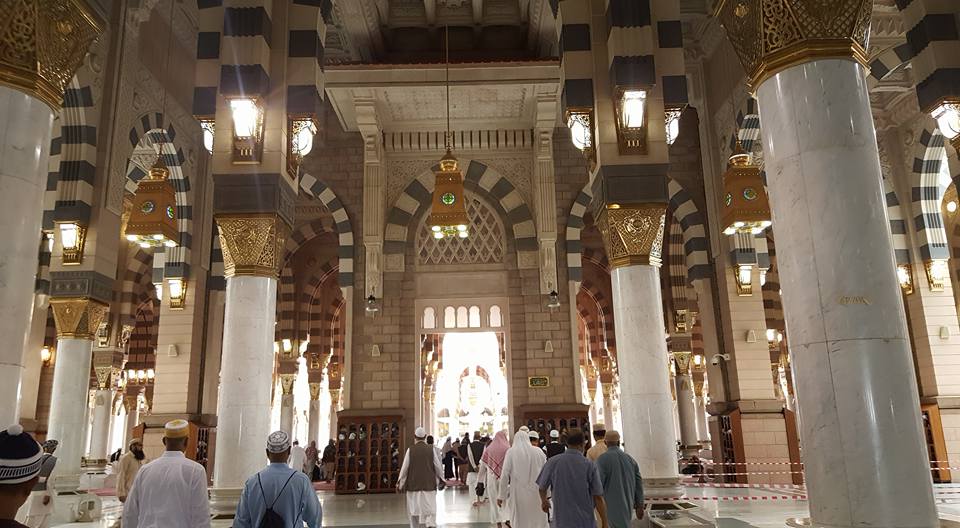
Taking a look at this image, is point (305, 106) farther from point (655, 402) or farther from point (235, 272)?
point (655, 402)

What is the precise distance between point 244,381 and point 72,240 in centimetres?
402

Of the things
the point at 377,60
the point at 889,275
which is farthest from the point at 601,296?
the point at 889,275

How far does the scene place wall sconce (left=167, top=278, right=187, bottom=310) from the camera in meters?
11.2

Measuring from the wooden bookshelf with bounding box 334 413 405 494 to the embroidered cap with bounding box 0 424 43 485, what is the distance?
984cm

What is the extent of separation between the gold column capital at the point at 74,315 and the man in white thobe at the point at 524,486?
5.90m

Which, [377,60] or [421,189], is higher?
[377,60]

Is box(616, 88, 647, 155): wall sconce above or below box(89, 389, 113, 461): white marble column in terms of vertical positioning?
above

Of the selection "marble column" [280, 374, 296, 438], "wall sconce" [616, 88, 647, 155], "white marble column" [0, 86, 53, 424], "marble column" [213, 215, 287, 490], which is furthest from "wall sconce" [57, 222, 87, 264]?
"marble column" [280, 374, 296, 438]

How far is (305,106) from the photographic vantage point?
6.56 metres

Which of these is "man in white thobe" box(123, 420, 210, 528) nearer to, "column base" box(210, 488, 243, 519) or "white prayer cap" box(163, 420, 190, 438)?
"white prayer cap" box(163, 420, 190, 438)

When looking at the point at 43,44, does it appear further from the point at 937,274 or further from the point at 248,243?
the point at 937,274

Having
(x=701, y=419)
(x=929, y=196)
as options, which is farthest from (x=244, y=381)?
(x=701, y=419)

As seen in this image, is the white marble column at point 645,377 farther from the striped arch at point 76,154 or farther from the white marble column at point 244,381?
the striped arch at point 76,154

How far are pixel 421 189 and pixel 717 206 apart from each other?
200 inches
